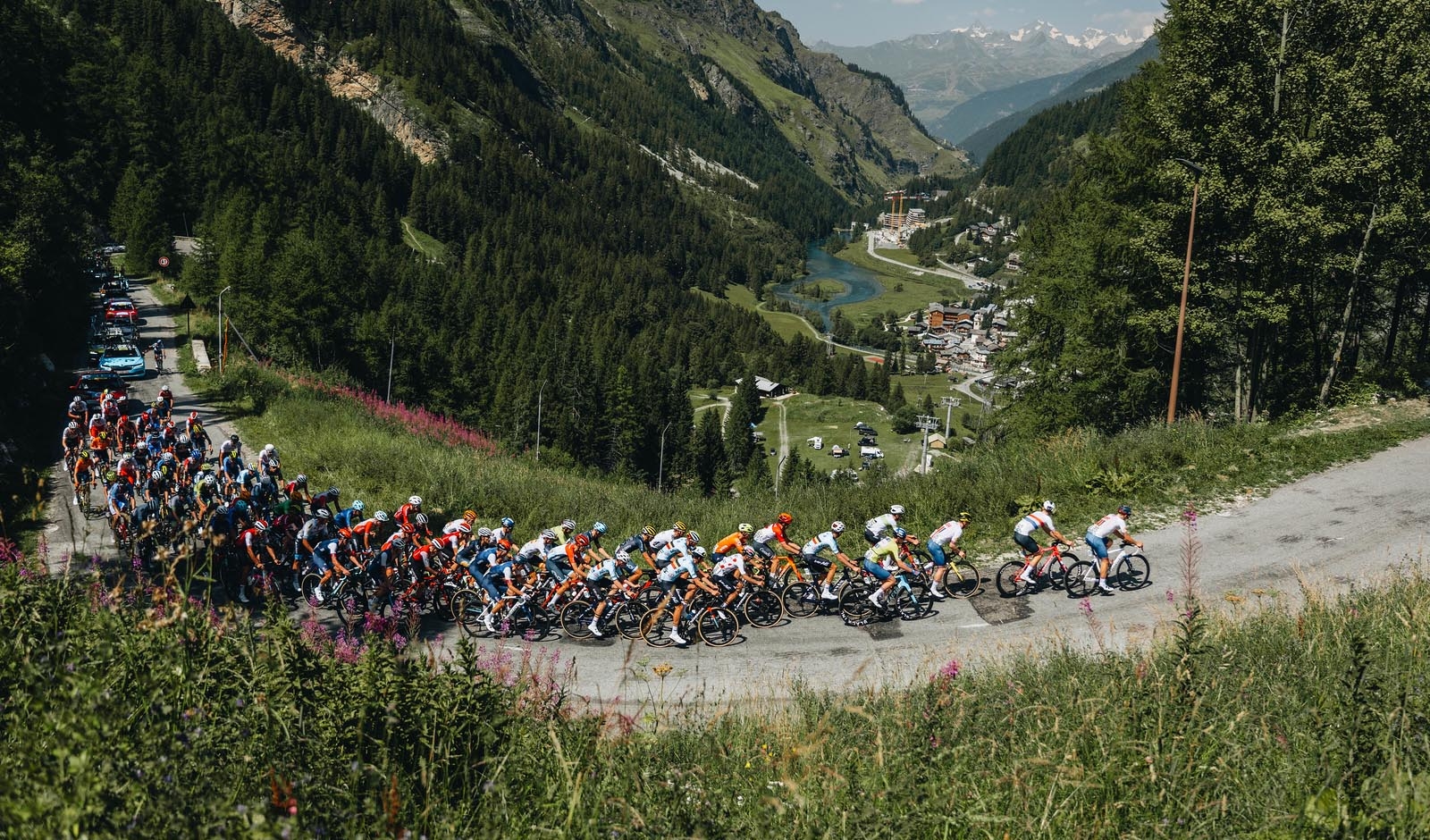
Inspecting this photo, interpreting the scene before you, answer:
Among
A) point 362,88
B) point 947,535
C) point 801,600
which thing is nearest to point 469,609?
point 801,600

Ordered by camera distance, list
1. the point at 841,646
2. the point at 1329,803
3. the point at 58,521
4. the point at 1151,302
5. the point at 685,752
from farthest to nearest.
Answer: the point at 1151,302 → the point at 58,521 → the point at 841,646 → the point at 685,752 → the point at 1329,803

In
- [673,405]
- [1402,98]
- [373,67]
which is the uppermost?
[373,67]

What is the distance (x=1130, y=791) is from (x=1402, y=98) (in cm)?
2360

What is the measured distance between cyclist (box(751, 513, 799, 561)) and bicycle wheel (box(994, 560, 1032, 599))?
12.6ft

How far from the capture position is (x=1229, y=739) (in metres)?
5.48

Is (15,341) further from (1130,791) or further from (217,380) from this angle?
(1130,791)

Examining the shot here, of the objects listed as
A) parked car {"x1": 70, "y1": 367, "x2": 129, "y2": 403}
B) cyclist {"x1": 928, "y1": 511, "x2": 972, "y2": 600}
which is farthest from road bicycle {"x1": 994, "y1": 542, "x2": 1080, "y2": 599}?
parked car {"x1": 70, "y1": 367, "x2": 129, "y2": 403}

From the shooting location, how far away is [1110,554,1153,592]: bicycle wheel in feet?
45.7

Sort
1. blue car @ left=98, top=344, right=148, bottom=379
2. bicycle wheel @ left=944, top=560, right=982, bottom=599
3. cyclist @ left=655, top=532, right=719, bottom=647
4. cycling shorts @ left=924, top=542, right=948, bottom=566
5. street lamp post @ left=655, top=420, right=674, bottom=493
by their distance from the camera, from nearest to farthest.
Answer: cyclist @ left=655, top=532, right=719, bottom=647, cycling shorts @ left=924, top=542, right=948, bottom=566, bicycle wheel @ left=944, top=560, right=982, bottom=599, blue car @ left=98, top=344, right=148, bottom=379, street lamp post @ left=655, top=420, right=674, bottom=493

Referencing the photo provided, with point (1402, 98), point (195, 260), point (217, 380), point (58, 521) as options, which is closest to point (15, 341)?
point (217, 380)

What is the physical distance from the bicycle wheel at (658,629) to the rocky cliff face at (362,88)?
7454 inches

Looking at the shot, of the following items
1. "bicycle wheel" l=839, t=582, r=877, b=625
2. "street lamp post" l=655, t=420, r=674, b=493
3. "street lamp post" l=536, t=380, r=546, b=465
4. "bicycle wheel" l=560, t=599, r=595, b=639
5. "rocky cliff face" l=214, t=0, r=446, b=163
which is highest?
"rocky cliff face" l=214, t=0, r=446, b=163

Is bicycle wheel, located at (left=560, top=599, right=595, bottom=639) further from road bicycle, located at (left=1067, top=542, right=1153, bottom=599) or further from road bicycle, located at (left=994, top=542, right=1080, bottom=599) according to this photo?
road bicycle, located at (left=1067, top=542, right=1153, bottom=599)

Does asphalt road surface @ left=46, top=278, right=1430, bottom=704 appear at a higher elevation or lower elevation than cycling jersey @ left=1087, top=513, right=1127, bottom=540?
lower
